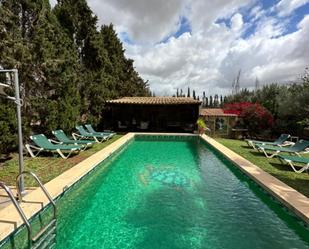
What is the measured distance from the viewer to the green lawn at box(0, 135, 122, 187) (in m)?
7.04

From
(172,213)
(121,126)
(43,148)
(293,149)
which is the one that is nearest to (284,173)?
(293,149)

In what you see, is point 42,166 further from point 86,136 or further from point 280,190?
point 280,190

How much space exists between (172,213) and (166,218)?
11.8 inches

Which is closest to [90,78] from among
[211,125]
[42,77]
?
[42,77]

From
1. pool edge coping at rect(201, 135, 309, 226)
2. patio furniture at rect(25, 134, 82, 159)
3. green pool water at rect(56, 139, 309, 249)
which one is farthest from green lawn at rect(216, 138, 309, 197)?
patio furniture at rect(25, 134, 82, 159)

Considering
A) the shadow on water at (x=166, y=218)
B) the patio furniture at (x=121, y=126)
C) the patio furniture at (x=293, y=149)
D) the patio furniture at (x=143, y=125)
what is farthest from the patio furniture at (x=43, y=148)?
the patio furniture at (x=143, y=125)

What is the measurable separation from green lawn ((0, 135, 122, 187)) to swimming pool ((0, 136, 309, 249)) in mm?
903

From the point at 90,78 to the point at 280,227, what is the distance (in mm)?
16278

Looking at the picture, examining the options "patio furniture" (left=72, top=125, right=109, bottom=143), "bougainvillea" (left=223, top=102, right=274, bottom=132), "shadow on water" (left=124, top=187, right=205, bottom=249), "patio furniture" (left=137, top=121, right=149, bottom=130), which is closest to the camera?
"shadow on water" (left=124, top=187, right=205, bottom=249)

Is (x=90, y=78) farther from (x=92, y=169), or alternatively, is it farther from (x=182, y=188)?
(x=182, y=188)

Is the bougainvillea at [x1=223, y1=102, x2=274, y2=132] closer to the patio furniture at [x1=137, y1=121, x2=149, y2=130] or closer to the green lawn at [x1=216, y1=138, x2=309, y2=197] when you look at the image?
the patio furniture at [x1=137, y1=121, x2=149, y2=130]

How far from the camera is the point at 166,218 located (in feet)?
17.7

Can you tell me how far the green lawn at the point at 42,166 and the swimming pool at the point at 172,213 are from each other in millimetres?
903

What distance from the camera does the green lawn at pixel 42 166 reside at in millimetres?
7035
